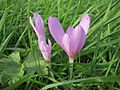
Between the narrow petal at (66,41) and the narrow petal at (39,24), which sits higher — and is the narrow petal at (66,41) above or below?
below

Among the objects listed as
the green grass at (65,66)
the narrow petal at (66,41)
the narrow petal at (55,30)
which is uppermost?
the narrow petal at (55,30)

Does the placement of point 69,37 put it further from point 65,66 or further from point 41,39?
point 65,66

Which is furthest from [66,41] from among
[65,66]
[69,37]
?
[65,66]

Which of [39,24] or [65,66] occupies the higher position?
[39,24]

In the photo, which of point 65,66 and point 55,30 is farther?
point 65,66

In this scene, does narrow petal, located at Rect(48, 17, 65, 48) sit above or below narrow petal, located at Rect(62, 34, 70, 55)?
above

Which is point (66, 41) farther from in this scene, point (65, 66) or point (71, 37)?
point (65, 66)

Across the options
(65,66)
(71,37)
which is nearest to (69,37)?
(71,37)

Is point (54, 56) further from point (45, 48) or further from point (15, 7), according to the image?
point (15, 7)

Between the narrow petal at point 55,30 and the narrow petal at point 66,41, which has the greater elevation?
the narrow petal at point 55,30

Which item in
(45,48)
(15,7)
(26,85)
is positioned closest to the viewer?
(45,48)

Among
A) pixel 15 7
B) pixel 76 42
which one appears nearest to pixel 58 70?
pixel 76 42
